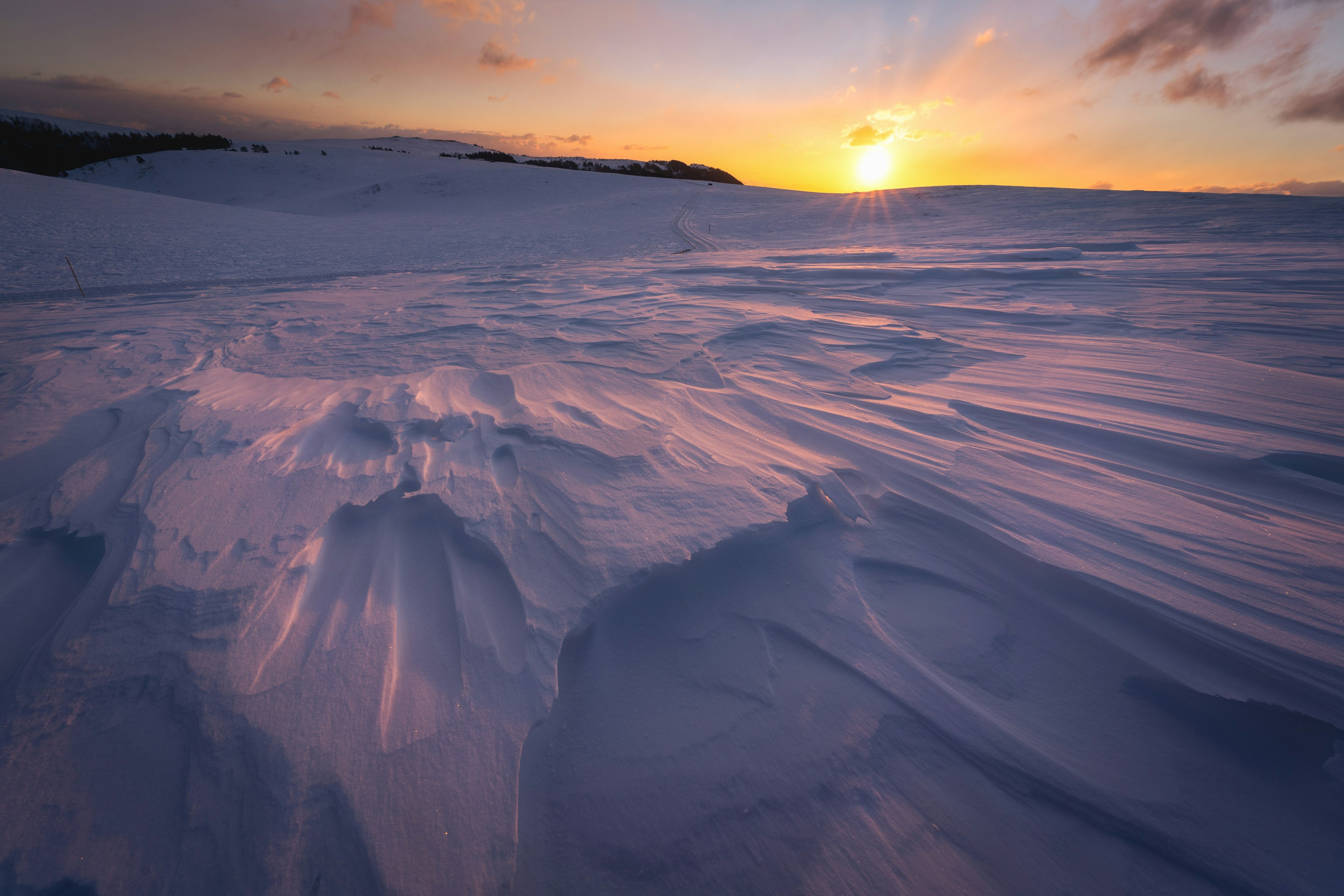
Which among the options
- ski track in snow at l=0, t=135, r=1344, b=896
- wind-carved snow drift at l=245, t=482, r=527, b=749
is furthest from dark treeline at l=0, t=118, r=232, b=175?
wind-carved snow drift at l=245, t=482, r=527, b=749

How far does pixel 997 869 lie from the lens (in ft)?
2.53

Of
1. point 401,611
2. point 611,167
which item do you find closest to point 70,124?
point 611,167

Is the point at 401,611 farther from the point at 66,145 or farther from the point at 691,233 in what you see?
the point at 66,145

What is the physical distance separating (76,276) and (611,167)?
26201 mm

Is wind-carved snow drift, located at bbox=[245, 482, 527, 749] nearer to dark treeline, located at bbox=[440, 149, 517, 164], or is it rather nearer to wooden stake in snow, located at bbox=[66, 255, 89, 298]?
wooden stake in snow, located at bbox=[66, 255, 89, 298]

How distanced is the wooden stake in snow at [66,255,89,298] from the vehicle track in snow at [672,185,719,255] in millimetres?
6513

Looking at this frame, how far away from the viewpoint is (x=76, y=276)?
15.9 ft

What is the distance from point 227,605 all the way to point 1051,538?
2.13 metres

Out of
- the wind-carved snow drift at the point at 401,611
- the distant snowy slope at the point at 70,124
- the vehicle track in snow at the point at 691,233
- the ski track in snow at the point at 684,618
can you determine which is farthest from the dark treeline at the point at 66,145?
the wind-carved snow drift at the point at 401,611

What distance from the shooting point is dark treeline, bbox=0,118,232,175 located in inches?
625

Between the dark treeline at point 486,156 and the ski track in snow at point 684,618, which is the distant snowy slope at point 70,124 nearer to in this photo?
the dark treeline at point 486,156

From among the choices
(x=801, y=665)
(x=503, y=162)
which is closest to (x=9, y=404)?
(x=801, y=665)

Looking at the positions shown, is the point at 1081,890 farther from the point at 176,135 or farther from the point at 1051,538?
the point at 176,135

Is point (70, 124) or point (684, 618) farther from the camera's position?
point (70, 124)
